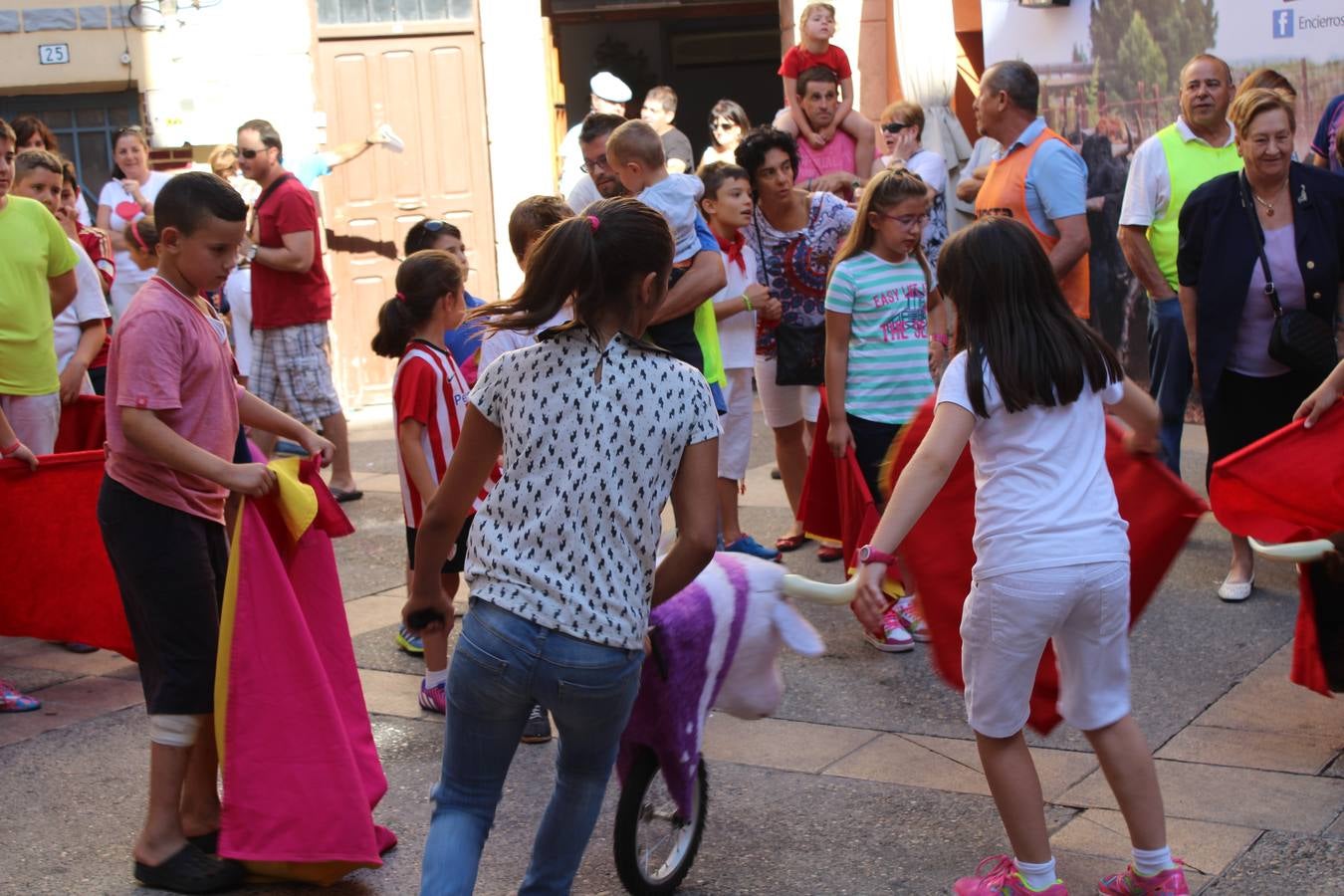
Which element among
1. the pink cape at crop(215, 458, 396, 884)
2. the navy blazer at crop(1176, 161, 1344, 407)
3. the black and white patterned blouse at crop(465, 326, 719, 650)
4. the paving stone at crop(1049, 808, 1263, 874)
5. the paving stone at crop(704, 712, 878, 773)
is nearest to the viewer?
the black and white patterned blouse at crop(465, 326, 719, 650)

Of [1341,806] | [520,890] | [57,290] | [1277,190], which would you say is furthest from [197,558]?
[1277,190]

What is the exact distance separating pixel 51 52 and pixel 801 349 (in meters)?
8.38

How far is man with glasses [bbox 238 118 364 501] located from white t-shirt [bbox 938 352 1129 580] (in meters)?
5.90

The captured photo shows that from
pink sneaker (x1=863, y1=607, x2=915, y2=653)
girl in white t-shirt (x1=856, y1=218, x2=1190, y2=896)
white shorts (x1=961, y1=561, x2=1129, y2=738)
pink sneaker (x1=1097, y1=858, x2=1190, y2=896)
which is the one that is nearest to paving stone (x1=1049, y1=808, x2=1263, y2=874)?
pink sneaker (x1=1097, y1=858, x2=1190, y2=896)

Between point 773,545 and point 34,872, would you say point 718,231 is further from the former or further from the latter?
point 34,872

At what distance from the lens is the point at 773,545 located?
7480 millimetres

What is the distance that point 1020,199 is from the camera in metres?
6.79

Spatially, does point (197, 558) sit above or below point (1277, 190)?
below

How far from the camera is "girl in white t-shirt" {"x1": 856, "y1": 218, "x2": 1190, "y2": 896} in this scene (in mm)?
3510

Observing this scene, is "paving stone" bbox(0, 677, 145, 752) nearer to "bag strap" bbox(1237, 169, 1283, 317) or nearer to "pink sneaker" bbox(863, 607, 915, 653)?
"pink sneaker" bbox(863, 607, 915, 653)

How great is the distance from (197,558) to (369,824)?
0.80 m

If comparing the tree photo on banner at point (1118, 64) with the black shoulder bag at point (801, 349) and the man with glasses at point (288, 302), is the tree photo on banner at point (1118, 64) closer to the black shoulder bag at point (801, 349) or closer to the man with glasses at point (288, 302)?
the black shoulder bag at point (801, 349)

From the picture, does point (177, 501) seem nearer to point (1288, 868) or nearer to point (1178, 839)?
point (1178, 839)

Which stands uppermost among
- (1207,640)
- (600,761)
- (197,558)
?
(197,558)
